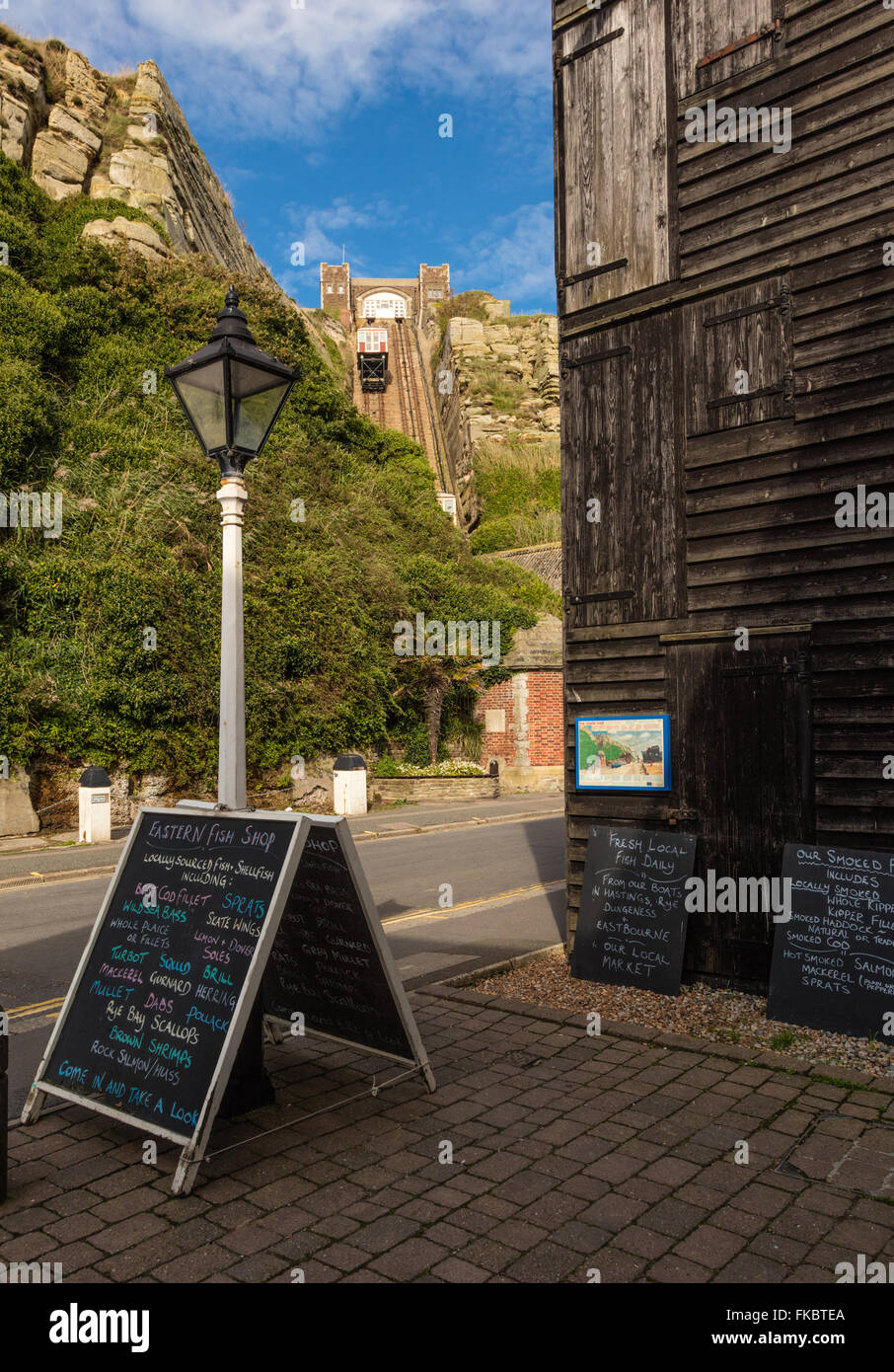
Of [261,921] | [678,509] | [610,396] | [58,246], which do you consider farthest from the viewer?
[58,246]

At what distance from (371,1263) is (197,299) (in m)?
28.0

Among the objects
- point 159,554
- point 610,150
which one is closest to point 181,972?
point 610,150

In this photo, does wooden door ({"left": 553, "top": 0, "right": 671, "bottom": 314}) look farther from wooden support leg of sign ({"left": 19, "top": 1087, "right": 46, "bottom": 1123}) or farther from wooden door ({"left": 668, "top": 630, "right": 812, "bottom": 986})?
wooden support leg of sign ({"left": 19, "top": 1087, "right": 46, "bottom": 1123})

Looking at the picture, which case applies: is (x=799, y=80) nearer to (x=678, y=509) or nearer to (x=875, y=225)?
(x=875, y=225)

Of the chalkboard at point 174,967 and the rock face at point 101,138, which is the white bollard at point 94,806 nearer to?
the chalkboard at point 174,967

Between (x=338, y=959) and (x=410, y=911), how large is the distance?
5175mm

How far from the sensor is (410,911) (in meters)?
9.71

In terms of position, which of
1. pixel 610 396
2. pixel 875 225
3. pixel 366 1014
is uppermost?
pixel 875 225

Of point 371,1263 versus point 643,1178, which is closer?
point 371,1263

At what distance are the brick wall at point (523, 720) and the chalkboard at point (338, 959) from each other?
73.4 feet

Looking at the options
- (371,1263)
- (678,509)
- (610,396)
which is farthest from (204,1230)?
(610,396)

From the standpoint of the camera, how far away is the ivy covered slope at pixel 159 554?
1753 cm

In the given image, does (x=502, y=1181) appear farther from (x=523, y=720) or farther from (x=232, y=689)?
(x=523, y=720)

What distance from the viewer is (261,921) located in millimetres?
3842
